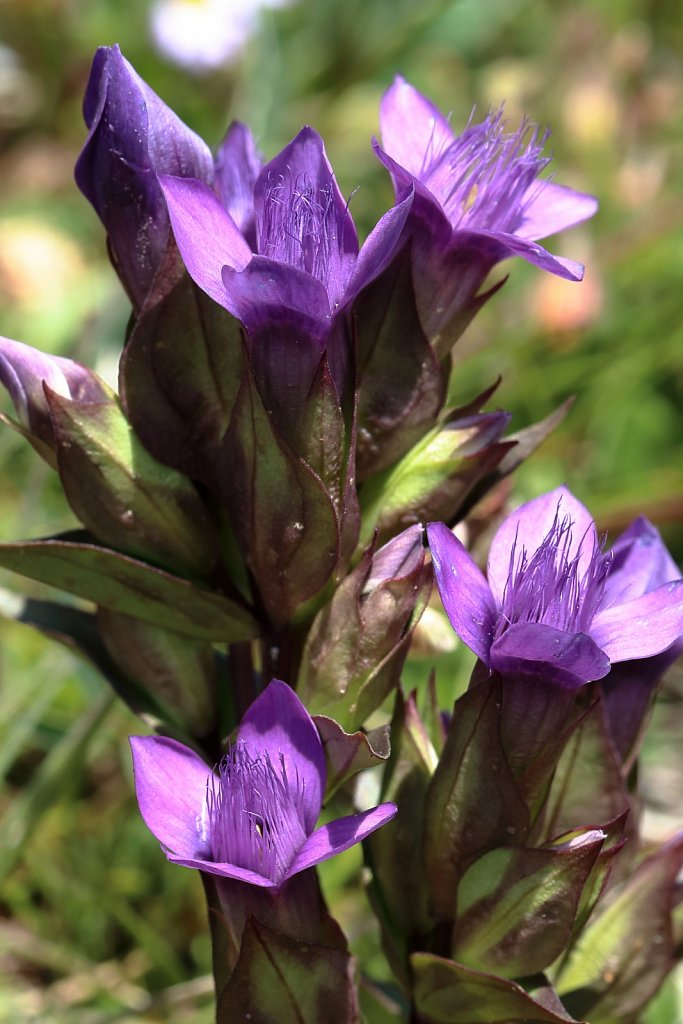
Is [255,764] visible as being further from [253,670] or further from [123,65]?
[123,65]

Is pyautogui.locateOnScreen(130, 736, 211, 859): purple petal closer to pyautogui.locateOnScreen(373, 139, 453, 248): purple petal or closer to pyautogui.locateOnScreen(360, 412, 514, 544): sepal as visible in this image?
pyautogui.locateOnScreen(360, 412, 514, 544): sepal

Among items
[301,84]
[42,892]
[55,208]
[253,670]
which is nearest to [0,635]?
[42,892]

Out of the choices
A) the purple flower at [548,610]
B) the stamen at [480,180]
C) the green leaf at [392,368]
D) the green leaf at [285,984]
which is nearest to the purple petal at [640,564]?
the purple flower at [548,610]

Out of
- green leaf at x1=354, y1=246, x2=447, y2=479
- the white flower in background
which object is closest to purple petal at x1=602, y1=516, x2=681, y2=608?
green leaf at x1=354, y1=246, x2=447, y2=479

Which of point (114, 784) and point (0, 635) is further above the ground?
point (0, 635)

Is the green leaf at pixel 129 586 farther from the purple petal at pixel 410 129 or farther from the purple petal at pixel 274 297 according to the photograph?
the purple petal at pixel 410 129

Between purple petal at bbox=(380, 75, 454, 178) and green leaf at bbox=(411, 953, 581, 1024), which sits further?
purple petal at bbox=(380, 75, 454, 178)

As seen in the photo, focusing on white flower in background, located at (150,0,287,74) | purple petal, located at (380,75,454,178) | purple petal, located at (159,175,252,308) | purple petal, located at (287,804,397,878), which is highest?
white flower in background, located at (150,0,287,74)
